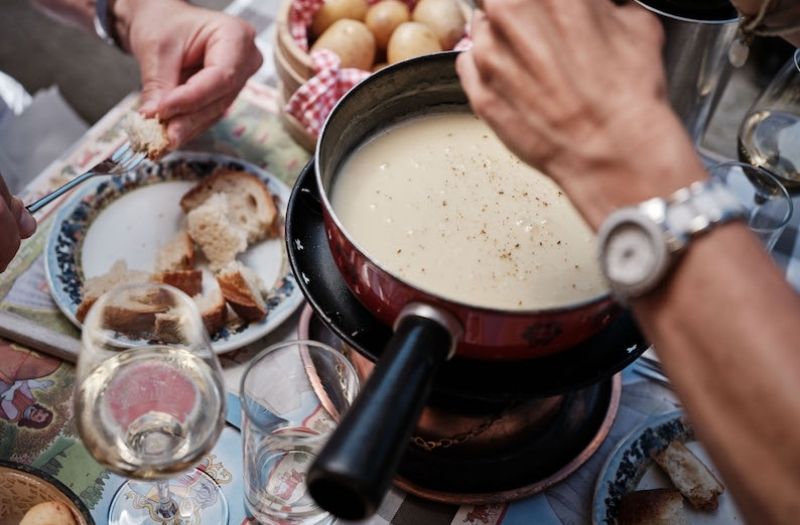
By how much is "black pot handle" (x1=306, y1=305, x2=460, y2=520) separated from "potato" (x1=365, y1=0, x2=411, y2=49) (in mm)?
865

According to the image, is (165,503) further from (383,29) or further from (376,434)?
(383,29)

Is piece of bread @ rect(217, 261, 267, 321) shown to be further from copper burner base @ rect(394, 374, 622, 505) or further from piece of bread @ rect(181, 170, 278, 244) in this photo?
copper burner base @ rect(394, 374, 622, 505)

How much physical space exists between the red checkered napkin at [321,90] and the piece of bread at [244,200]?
0.13m

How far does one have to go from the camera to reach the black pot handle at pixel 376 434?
0.55m

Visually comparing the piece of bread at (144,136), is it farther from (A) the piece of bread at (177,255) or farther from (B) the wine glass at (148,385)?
(B) the wine glass at (148,385)

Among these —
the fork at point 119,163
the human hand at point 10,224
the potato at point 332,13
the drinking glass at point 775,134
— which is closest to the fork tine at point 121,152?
the fork at point 119,163

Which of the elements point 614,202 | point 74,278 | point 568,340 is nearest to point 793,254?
point 568,340

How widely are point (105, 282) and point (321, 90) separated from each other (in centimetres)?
44

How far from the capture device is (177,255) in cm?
114

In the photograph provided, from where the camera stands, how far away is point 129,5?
132cm

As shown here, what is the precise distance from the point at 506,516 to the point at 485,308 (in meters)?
0.37

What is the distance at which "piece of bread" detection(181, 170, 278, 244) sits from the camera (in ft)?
3.93

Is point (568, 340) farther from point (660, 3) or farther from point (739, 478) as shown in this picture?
point (660, 3)

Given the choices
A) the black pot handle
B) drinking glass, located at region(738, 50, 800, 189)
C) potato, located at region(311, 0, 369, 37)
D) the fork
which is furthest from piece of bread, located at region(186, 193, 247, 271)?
drinking glass, located at region(738, 50, 800, 189)
